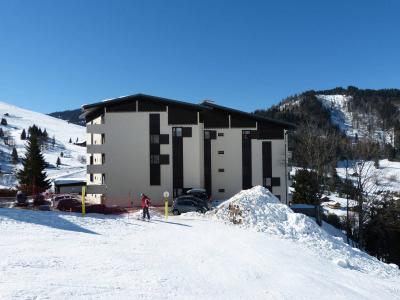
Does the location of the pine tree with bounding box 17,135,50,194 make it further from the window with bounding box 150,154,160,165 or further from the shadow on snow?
the shadow on snow

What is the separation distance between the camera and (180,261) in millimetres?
12375

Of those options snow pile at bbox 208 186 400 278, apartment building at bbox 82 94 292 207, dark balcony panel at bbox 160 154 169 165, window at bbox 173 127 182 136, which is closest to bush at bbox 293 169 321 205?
apartment building at bbox 82 94 292 207

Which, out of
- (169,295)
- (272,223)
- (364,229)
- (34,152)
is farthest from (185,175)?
(169,295)

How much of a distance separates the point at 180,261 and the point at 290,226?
34.5 ft

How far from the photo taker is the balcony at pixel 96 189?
37.2m

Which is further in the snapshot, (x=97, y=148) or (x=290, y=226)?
(x=97, y=148)

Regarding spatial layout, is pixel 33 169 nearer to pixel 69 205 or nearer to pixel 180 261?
pixel 69 205

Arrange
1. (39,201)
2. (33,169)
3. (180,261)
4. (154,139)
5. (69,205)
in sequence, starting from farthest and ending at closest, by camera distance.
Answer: (33,169)
(154,139)
(39,201)
(69,205)
(180,261)

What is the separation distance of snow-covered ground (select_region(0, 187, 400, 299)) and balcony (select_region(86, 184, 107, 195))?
53.5 feet

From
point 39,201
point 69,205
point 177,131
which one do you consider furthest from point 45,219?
point 177,131

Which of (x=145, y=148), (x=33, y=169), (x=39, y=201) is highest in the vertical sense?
(x=145, y=148)

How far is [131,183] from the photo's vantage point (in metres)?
37.7

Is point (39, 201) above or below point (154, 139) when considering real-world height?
below

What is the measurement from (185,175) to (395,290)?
1039 inches
